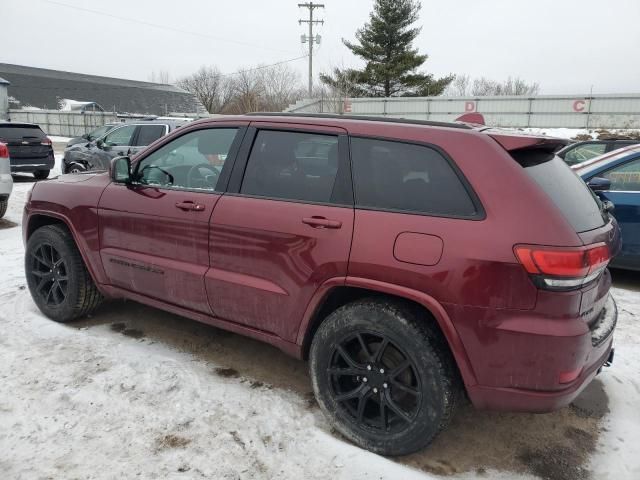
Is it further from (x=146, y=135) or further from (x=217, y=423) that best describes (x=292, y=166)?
(x=146, y=135)

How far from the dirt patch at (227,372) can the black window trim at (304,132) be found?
1250mm

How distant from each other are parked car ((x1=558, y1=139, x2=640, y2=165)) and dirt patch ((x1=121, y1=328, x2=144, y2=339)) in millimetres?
6612

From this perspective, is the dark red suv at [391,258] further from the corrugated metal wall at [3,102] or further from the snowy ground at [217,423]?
the corrugated metal wall at [3,102]

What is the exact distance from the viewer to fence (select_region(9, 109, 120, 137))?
36.2 metres

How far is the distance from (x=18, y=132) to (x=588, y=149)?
41.4 feet

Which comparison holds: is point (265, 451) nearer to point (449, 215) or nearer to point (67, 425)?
point (67, 425)

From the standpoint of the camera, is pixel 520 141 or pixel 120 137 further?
pixel 120 137

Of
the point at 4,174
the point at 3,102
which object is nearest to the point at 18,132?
the point at 4,174

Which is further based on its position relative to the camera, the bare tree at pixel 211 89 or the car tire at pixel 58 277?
the bare tree at pixel 211 89

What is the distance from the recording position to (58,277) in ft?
13.2

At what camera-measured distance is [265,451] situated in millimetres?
2594

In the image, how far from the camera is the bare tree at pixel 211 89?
64.2m

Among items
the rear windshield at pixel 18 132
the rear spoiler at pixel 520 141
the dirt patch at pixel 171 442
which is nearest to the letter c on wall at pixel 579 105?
the rear windshield at pixel 18 132

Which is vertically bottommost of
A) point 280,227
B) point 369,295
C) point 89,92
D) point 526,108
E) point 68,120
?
point 369,295
